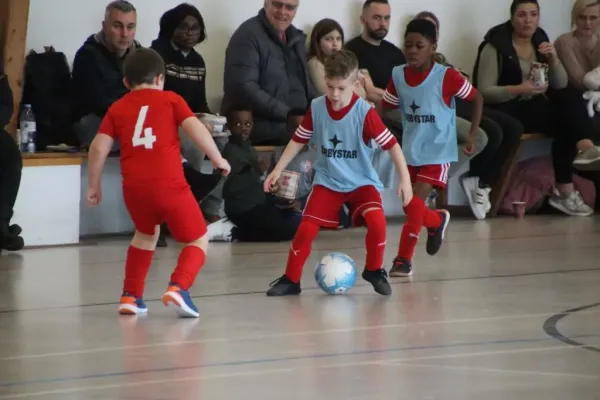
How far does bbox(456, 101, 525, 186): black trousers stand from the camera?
36.2 feet

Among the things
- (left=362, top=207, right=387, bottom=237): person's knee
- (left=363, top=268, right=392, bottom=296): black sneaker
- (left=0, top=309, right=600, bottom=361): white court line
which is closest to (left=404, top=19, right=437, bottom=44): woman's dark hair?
(left=362, top=207, right=387, bottom=237): person's knee

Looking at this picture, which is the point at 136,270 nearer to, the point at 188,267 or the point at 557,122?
the point at 188,267

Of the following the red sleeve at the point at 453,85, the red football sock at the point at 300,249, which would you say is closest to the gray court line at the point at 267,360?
the red football sock at the point at 300,249

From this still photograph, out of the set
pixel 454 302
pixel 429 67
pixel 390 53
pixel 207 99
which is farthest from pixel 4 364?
pixel 390 53

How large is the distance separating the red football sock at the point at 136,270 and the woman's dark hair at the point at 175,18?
407cm

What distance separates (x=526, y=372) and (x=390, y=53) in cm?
678

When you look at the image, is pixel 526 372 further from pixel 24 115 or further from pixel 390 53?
pixel 390 53

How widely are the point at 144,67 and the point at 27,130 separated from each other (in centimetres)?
337

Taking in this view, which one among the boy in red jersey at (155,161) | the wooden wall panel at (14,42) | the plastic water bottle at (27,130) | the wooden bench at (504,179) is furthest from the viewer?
the wooden bench at (504,179)

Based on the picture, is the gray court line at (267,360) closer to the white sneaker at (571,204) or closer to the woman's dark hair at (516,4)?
the white sneaker at (571,204)

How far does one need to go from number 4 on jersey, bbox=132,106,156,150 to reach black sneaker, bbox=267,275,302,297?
1.19 meters

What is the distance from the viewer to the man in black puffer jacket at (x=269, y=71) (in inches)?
400

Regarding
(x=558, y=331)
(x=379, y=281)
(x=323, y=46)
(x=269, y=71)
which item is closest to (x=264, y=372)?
(x=558, y=331)

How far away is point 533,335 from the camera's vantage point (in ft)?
18.2
